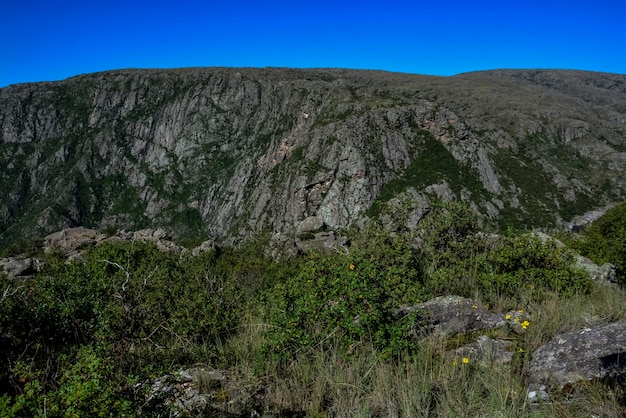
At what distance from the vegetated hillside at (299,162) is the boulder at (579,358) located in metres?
95.0

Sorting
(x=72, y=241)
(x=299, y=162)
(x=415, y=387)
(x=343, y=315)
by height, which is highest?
(x=299, y=162)

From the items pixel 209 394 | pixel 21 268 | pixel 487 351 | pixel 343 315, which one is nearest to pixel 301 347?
pixel 343 315

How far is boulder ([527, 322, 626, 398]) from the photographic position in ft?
13.7

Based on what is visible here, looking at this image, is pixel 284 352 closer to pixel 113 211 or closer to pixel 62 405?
pixel 62 405

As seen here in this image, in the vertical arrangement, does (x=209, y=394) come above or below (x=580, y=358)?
below

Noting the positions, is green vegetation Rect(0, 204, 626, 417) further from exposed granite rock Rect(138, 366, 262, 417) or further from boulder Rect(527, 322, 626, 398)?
boulder Rect(527, 322, 626, 398)

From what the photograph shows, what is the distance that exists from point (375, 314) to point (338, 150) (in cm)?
12743

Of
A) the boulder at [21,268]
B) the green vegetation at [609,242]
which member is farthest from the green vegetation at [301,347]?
the boulder at [21,268]

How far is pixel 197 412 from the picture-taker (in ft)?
13.4

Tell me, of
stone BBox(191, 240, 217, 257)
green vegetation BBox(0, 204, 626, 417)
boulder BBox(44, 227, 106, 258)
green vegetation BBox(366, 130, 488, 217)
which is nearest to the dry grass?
green vegetation BBox(0, 204, 626, 417)

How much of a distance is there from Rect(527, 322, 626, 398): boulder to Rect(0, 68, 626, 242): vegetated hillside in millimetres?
95045

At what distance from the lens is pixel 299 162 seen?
5433 inches

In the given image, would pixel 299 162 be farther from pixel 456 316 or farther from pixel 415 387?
pixel 415 387

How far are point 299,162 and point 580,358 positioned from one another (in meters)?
135
